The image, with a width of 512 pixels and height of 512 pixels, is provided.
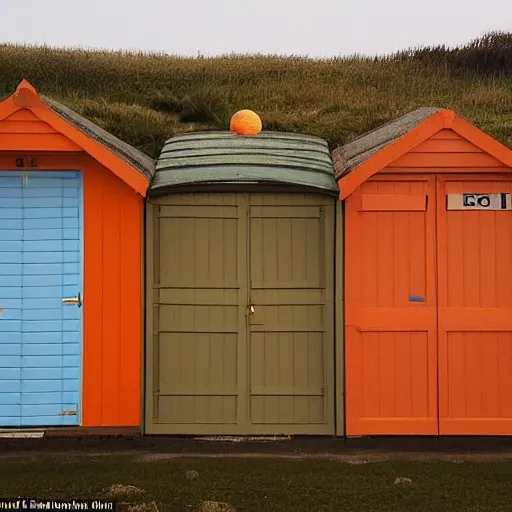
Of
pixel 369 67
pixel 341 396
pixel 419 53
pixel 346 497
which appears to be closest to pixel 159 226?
pixel 341 396

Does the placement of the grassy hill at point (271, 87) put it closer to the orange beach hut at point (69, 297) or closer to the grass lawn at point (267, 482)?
the orange beach hut at point (69, 297)

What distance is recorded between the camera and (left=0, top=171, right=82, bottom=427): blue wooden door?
801cm

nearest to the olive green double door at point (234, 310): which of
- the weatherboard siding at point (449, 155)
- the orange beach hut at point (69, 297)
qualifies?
the orange beach hut at point (69, 297)

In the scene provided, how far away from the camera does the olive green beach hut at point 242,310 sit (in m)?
8.03

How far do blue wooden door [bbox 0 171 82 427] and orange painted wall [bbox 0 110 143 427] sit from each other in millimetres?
96

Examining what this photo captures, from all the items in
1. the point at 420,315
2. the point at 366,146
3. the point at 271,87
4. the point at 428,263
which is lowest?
the point at 420,315

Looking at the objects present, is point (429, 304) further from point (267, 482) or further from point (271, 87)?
point (271, 87)

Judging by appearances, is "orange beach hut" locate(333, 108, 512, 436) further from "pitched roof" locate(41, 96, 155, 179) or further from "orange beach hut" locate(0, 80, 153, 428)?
"orange beach hut" locate(0, 80, 153, 428)

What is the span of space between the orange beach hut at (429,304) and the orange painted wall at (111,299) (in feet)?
6.26

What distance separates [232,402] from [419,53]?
16946mm

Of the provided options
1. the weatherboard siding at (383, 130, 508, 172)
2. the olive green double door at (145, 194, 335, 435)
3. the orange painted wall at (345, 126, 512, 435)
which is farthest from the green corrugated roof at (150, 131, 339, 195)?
the weatherboard siding at (383, 130, 508, 172)

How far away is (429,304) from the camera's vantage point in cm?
804

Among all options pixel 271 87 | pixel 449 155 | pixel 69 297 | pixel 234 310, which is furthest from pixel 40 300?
pixel 271 87

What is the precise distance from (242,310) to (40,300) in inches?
71.5
